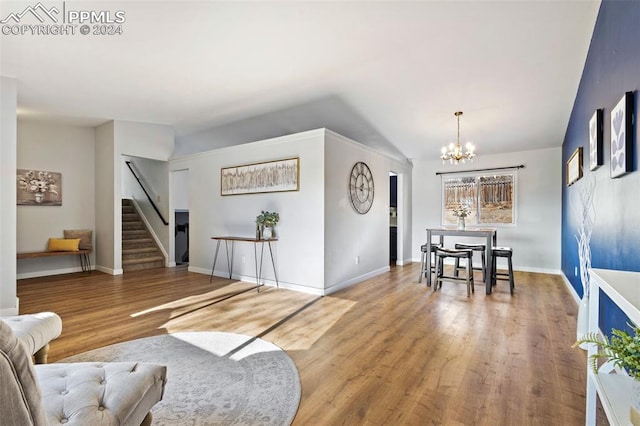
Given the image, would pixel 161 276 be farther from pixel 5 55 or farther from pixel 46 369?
pixel 46 369

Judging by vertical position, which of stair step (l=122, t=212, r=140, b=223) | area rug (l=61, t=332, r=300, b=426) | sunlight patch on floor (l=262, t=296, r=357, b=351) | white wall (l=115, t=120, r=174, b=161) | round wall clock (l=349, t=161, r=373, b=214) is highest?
white wall (l=115, t=120, r=174, b=161)

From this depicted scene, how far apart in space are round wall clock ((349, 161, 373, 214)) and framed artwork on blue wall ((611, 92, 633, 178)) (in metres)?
3.16

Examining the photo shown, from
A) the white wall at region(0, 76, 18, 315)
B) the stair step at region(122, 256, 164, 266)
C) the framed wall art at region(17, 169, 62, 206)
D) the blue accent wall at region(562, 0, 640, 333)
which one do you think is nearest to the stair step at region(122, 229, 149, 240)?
the stair step at region(122, 256, 164, 266)

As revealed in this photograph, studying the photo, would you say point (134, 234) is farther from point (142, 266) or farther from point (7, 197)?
point (7, 197)

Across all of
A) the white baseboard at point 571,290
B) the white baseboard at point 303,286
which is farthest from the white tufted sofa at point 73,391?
the white baseboard at point 571,290

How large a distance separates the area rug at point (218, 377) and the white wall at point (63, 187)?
4.43 m

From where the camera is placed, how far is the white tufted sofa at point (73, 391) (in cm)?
70

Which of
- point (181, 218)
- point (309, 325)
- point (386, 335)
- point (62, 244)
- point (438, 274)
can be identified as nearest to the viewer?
point (386, 335)

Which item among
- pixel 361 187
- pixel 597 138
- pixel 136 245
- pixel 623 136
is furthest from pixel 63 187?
pixel 597 138

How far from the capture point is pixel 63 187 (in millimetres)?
5730

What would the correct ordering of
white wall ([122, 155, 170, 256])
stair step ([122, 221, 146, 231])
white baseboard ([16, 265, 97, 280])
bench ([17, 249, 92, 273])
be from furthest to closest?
stair step ([122, 221, 146, 231]), white wall ([122, 155, 170, 256]), white baseboard ([16, 265, 97, 280]), bench ([17, 249, 92, 273])

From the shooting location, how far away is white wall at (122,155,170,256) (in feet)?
21.4

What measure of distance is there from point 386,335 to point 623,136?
2214 millimetres

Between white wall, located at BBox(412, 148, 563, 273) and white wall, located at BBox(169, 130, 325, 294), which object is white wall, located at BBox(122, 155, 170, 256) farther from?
white wall, located at BBox(412, 148, 563, 273)
